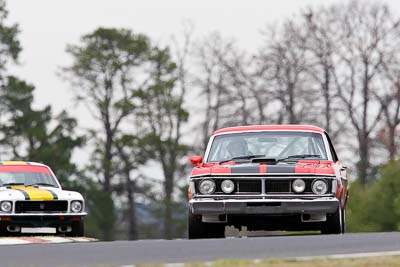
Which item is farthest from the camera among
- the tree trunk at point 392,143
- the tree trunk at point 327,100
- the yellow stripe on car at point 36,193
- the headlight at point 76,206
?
the tree trunk at point 327,100

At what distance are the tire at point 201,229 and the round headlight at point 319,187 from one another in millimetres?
1404

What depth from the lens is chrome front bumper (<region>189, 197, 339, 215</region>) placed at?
1720 centimetres

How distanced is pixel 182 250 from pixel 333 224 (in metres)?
4.60

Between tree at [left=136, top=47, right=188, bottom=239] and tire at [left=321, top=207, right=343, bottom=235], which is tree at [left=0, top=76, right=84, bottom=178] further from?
tire at [left=321, top=207, right=343, bottom=235]

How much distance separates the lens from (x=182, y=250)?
44.1 ft

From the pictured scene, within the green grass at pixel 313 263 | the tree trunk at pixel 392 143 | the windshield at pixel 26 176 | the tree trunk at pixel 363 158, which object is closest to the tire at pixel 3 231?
the windshield at pixel 26 176

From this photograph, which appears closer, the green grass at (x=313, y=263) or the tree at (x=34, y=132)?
the green grass at (x=313, y=263)

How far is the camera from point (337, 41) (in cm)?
5984

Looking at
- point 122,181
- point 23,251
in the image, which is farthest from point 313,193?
point 122,181

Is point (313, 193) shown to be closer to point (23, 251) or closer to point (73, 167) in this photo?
point (23, 251)

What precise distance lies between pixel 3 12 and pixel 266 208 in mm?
55553

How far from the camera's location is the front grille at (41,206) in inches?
910

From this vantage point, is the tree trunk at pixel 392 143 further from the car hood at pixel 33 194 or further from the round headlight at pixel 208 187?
the round headlight at pixel 208 187

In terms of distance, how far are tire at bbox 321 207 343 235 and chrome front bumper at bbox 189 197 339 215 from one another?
25 centimetres
